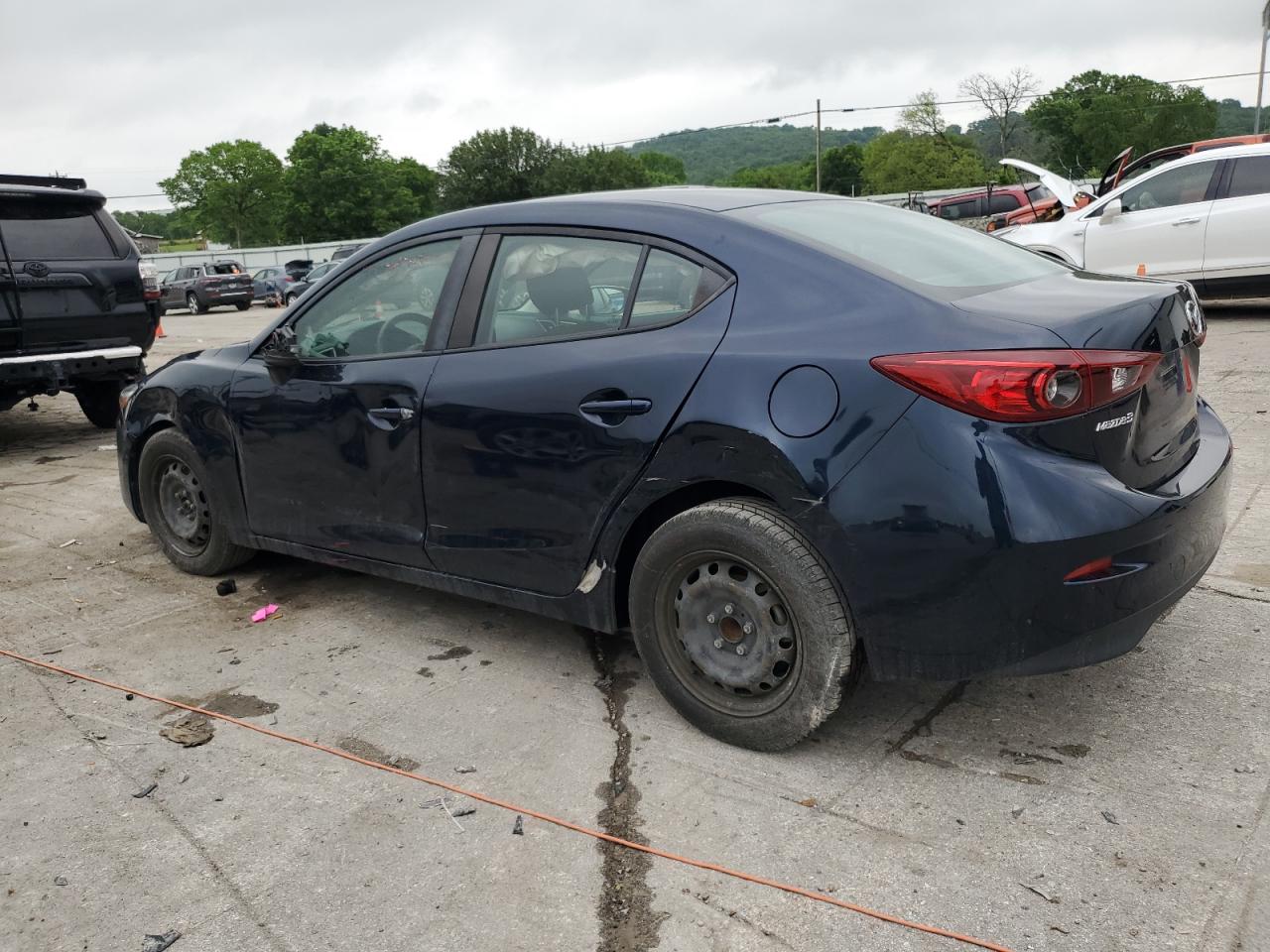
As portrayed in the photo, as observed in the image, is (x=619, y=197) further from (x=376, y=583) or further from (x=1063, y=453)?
(x=376, y=583)

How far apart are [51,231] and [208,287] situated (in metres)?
27.5

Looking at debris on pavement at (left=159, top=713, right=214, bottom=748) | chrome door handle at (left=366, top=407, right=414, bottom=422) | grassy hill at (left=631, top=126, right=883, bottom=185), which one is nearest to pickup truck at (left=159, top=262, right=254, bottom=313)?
chrome door handle at (left=366, top=407, right=414, bottom=422)

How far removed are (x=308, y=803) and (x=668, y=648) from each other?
44.2 inches

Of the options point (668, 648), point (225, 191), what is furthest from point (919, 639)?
point (225, 191)

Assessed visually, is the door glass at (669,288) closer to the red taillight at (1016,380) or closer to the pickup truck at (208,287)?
the red taillight at (1016,380)

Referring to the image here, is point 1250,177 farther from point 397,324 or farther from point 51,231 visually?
point 51,231

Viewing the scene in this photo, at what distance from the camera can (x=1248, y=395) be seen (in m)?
7.62

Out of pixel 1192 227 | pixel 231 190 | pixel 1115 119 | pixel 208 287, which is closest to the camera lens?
pixel 1192 227

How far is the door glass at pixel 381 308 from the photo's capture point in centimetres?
385

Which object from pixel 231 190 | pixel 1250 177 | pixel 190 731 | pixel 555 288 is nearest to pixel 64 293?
pixel 190 731

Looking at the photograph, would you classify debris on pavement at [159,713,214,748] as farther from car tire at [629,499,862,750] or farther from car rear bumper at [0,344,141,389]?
car rear bumper at [0,344,141,389]

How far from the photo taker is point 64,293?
8.19 meters

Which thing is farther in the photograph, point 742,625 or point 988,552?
point 742,625

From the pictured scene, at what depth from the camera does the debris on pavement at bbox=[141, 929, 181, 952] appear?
241 cm
